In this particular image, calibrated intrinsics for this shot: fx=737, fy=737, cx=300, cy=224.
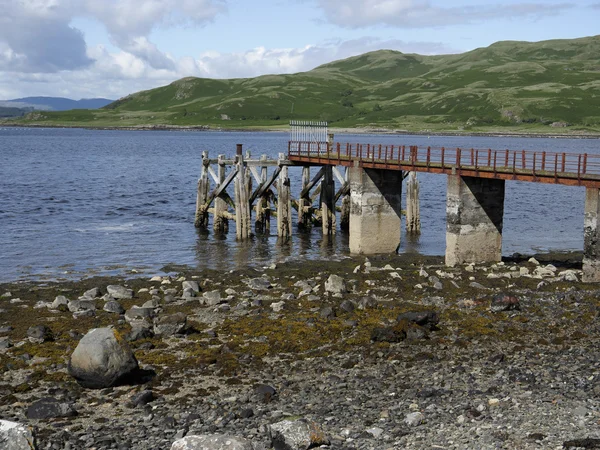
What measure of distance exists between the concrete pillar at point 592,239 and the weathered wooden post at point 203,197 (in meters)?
27.5

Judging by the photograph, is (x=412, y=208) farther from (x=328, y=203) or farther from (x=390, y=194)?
(x=390, y=194)

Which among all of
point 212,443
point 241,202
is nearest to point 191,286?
point 212,443

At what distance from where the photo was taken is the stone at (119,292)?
97.0 ft

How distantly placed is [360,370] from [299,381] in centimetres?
186

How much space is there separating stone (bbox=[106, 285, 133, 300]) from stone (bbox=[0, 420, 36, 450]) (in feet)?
49.0

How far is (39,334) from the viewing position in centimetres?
2375

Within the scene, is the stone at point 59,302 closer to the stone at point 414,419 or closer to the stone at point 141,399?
the stone at point 141,399

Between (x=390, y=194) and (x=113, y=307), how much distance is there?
64.8 ft

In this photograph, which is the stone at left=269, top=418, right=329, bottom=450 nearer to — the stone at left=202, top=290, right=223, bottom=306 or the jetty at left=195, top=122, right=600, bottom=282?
the stone at left=202, top=290, right=223, bottom=306

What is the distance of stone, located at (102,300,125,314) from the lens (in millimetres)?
27164

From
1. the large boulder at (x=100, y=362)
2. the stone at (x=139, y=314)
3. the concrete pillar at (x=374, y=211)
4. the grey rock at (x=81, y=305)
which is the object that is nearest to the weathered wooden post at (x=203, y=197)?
the concrete pillar at (x=374, y=211)

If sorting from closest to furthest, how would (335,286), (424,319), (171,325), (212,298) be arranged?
1. (424,319)
2. (171,325)
3. (212,298)
4. (335,286)

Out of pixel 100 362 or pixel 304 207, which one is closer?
pixel 100 362

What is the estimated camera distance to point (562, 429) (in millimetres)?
15891
